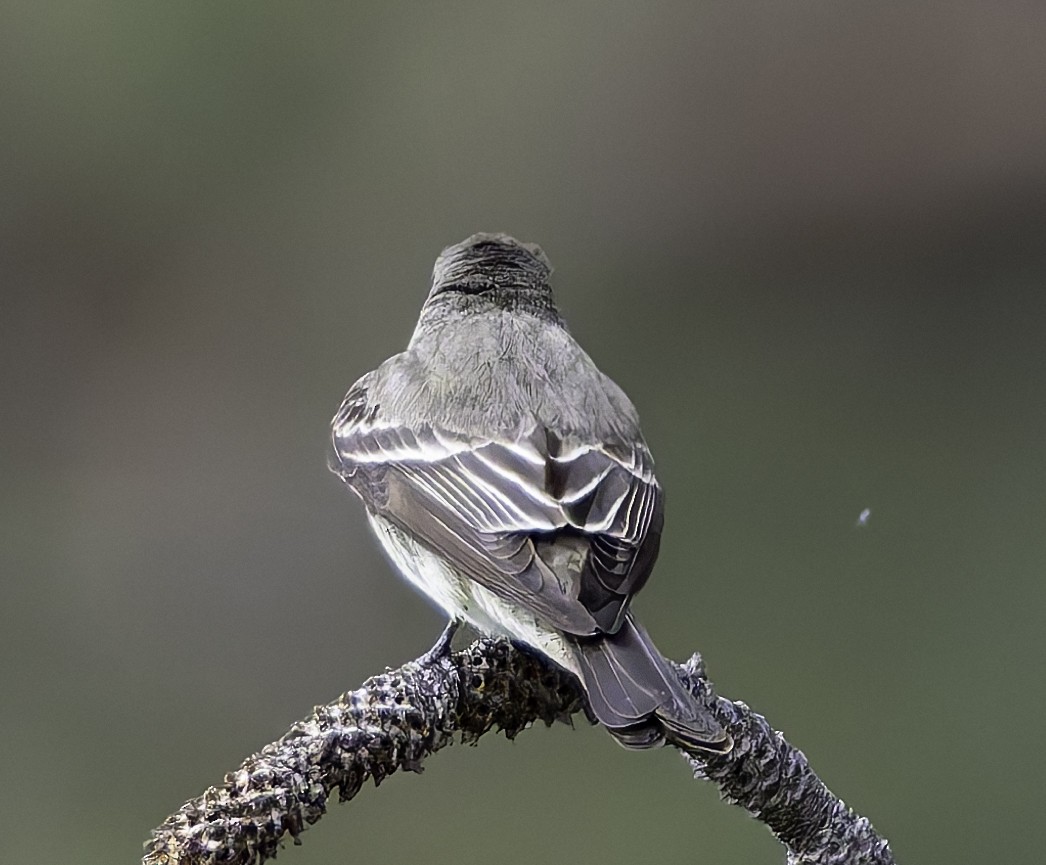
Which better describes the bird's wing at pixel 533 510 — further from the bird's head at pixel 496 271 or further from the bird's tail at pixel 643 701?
the bird's head at pixel 496 271

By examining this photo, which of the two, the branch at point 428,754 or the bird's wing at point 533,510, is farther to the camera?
the bird's wing at point 533,510

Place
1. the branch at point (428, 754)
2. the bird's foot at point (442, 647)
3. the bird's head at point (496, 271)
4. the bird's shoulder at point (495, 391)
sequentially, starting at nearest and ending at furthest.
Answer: the branch at point (428, 754)
the bird's foot at point (442, 647)
the bird's shoulder at point (495, 391)
the bird's head at point (496, 271)

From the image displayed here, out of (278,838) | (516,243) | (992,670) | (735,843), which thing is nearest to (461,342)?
(516,243)

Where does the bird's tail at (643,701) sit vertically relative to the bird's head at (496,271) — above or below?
below

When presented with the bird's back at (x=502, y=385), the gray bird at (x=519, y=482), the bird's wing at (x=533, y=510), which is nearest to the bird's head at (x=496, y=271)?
the gray bird at (x=519, y=482)

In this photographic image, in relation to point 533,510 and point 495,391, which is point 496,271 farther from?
point 533,510

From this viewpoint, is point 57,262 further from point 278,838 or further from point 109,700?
point 278,838

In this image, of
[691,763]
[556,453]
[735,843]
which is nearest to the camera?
[691,763]
